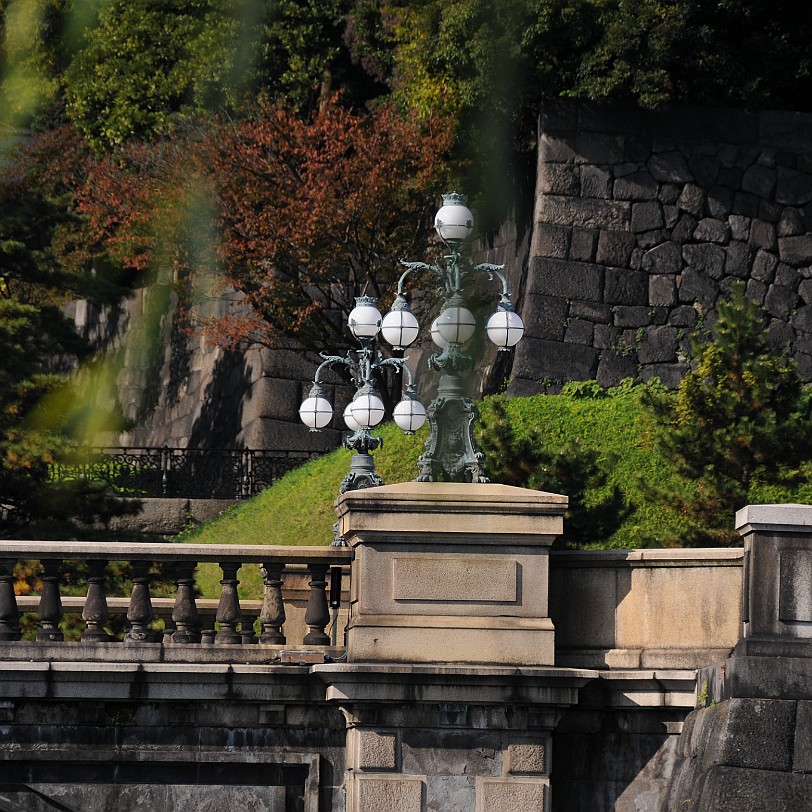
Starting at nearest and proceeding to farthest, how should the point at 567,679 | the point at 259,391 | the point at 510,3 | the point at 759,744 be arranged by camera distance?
the point at 759,744 → the point at 567,679 → the point at 510,3 → the point at 259,391

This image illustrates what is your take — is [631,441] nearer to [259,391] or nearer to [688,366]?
[688,366]

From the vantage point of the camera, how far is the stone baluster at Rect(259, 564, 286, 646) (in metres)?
13.3

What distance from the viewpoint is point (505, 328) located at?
643 inches

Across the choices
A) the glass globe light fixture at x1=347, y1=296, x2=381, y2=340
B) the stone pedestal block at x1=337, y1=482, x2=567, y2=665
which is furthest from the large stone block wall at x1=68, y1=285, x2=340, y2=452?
the stone pedestal block at x1=337, y1=482, x2=567, y2=665

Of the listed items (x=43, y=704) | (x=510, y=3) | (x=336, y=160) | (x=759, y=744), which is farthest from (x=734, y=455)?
(x=336, y=160)

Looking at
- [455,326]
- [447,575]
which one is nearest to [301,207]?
[455,326]

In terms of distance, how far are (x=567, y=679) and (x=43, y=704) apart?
12.7ft

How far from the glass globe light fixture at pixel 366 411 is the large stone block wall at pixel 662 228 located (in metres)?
9.80

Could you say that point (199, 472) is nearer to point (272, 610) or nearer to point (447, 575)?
point (272, 610)

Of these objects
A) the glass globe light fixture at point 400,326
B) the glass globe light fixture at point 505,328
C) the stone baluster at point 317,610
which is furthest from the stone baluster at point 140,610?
the glass globe light fixture at point 400,326

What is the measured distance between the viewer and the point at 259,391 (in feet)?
110

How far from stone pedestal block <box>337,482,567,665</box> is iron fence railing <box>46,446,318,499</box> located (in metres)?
18.2

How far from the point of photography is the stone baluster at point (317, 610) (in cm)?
1318

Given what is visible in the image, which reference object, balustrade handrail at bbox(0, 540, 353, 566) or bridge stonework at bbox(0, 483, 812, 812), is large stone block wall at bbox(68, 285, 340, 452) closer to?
balustrade handrail at bbox(0, 540, 353, 566)
